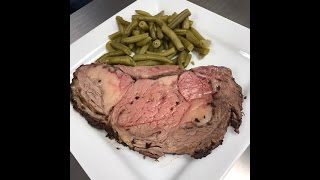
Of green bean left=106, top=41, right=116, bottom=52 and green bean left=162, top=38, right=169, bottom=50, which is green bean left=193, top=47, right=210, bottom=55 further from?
green bean left=106, top=41, right=116, bottom=52

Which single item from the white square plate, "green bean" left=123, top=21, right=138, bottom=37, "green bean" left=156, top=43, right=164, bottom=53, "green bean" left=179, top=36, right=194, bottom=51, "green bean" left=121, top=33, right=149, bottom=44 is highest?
A: "green bean" left=123, top=21, right=138, bottom=37

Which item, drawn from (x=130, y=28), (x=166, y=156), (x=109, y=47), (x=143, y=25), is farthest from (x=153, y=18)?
(x=166, y=156)

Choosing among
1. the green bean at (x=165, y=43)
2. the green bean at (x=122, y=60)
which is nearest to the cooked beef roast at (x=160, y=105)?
the green bean at (x=122, y=60)

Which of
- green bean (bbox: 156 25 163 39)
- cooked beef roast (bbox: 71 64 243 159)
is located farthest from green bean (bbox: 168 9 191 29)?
cooked beef roast (bbox: 71 64 243 159)

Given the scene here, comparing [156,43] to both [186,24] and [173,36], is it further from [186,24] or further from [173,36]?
[186,24]

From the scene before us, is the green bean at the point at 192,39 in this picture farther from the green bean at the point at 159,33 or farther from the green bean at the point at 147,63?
the green bean at the point at 147,63

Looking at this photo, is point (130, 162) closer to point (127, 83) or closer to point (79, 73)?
point (127, 83)
